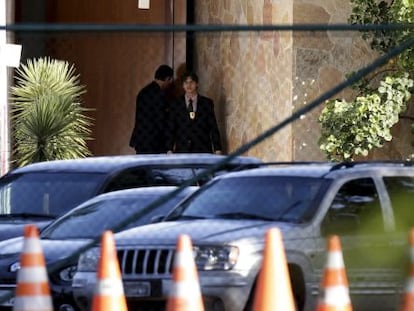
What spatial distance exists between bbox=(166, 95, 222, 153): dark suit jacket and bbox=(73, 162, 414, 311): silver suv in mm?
924

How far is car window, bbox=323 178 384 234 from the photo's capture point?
9242mm

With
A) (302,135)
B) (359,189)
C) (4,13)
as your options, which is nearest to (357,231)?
(359,189)

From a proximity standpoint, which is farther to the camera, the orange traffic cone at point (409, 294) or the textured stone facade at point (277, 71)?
the textured stone facade at point (277, 71)

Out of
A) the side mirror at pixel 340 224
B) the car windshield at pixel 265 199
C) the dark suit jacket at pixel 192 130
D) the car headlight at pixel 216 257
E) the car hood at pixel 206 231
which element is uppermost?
the dark suit jacket at pixel 192 130

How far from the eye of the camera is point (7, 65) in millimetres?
12312

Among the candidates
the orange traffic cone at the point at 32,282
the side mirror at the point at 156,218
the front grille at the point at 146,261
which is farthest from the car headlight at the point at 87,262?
the orange traffic cone at the point at 32,282

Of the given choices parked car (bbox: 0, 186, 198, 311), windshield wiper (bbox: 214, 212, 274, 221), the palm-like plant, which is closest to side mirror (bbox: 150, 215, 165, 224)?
parked car (bbox: 0, 186, 198, 311)

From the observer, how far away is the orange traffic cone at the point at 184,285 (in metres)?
7.51

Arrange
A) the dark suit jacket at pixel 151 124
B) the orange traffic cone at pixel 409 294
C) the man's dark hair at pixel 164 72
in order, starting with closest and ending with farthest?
the orange traffic cone at pixel 409 294, the dark suit jacket at pixel 151 124, the man's dark hair at pixel 164 72

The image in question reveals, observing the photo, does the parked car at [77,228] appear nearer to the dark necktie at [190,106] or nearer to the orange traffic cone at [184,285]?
the dark necktie at [190,106]

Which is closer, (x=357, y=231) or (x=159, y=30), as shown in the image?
(x=159, y=30)

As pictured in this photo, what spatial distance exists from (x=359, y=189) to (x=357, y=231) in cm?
45

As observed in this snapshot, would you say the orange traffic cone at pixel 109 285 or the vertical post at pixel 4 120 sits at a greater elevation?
the vertical post at pixel 4 120

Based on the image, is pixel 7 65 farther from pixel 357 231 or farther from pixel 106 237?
pixel 106 237
